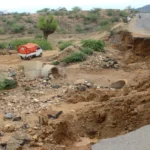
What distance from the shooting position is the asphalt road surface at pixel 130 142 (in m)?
7.77

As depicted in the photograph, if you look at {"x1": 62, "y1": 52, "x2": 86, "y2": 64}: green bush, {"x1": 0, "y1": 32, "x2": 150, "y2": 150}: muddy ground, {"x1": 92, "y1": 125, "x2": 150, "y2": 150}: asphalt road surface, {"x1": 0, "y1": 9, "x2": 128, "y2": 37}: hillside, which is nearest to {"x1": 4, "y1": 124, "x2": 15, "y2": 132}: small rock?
{"x1": 0, "y1": 32, "x2": 150, "y2": 150}: muddy ground

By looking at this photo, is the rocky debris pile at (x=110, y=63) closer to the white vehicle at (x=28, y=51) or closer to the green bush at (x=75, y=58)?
the green bush at (x=75, y=58)

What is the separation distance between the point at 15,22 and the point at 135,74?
43.1 meters

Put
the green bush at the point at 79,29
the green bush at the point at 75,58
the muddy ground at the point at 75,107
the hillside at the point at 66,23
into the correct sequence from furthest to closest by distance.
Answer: the green bush at the point at 79,29 → the hillside at the point at 66,23 → the green bush at the point at 75,58 → the muddy ground at the point at 75,107

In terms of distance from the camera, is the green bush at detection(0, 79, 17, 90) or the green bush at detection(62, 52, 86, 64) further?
the green bush at detection(62, 52, 86, 64)

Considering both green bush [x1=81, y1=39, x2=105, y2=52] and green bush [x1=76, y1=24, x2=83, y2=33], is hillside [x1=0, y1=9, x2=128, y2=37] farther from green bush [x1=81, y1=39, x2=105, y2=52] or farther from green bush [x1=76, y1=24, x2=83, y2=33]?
green bush [x1=81, y1=39, x2=105, y2=52]

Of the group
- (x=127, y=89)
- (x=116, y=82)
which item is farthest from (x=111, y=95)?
(x=116, y=82)

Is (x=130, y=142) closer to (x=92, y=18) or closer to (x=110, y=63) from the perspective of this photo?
(x=110, y=63)

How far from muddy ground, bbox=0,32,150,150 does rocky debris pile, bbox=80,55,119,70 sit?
2.0 inches

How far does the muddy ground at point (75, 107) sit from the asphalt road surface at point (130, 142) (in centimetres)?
48

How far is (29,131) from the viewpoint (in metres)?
10.3

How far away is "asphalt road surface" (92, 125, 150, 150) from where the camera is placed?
7.77 meters

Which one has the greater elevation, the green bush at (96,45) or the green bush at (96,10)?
the green bush at (96,45)

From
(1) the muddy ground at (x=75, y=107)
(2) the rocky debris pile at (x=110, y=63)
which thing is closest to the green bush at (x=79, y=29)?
(2) the rocky debris pile at (x=110, y=63)
